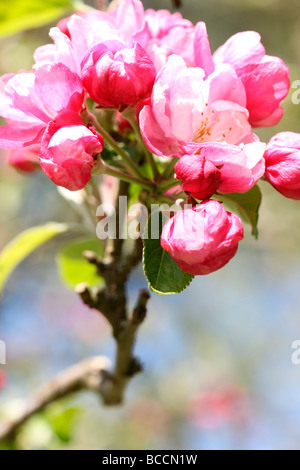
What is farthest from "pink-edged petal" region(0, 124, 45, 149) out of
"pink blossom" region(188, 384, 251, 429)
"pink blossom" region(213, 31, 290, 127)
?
"pink blossom" region(188, 384, 251, 429)

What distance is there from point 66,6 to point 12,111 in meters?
0.86

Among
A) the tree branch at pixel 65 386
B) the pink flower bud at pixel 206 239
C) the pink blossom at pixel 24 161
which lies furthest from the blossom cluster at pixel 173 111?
the tree branch at pixel 65 386

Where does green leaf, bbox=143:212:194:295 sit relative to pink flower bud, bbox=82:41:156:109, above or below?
below

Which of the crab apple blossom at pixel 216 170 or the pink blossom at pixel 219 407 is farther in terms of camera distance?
the pink blossom at pixel 219 407

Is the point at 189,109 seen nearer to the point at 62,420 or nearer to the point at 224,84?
the point at 224,84

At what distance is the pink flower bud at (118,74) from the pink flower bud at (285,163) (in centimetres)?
23

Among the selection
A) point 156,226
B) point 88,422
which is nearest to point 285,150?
point 156,226

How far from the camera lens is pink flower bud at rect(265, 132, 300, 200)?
95 centimetres

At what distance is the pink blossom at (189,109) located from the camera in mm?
919

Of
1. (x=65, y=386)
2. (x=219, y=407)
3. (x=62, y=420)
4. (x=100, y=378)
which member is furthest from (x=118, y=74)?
(x=219, y=407)

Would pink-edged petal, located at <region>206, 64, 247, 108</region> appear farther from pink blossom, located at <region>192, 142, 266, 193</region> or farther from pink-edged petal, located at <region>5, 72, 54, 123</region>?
pink-edged petal, located at <region>5, 72, 54, 123</region>

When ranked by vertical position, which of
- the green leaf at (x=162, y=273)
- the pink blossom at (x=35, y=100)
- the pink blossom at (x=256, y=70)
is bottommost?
the green leaf at (x=162, y=273)

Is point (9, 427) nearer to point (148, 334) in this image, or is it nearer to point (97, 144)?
point (97, 144)

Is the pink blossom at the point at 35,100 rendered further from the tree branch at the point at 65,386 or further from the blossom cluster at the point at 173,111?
the tree branch at the point at 65,386
